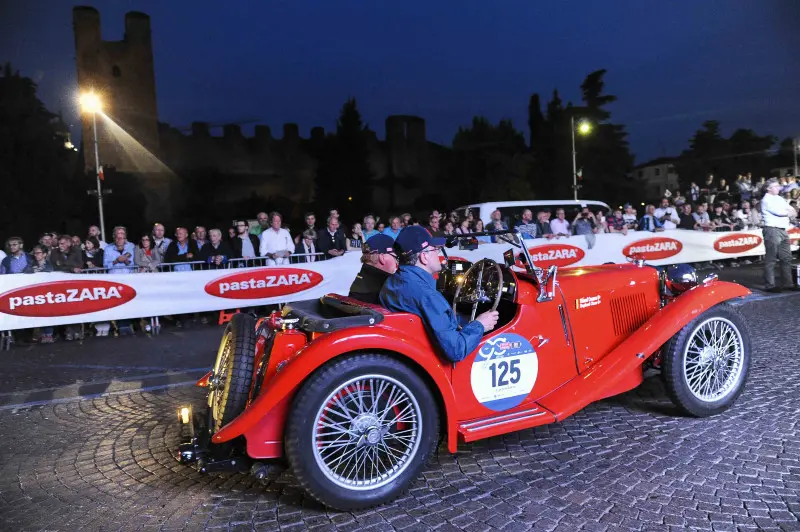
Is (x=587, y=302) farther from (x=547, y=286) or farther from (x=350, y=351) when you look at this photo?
(x=350, y=351)

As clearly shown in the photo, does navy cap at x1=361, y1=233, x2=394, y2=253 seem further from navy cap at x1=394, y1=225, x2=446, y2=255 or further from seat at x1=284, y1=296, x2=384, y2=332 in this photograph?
navy cap at x1=394, y1=225, x2=446, y2=255

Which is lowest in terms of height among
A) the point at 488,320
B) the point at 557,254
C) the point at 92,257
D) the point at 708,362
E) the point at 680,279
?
the point at 708,362

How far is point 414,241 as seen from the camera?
3.65 m

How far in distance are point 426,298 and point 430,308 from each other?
7 cm

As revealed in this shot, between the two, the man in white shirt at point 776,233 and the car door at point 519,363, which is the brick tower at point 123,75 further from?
the car door at point 519,363

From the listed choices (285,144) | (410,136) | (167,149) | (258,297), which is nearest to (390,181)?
(410,136)

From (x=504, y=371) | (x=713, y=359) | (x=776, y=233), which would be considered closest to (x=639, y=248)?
(x=776, y=233)

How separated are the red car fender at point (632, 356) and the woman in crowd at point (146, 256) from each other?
25.2ft

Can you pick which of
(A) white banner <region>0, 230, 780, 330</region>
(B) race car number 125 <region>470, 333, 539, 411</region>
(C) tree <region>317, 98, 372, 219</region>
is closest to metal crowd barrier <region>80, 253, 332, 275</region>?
(A) white banner <region>0, 230, 780, 330</region>

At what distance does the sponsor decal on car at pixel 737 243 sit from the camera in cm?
1391

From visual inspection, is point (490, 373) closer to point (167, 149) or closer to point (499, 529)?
point (499, 529)

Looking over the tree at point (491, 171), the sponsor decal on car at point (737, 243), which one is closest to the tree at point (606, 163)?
the tree at point (491, 171)

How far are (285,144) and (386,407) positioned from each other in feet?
150

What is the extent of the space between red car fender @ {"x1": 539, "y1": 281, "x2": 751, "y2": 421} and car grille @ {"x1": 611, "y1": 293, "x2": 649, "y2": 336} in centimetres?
18
